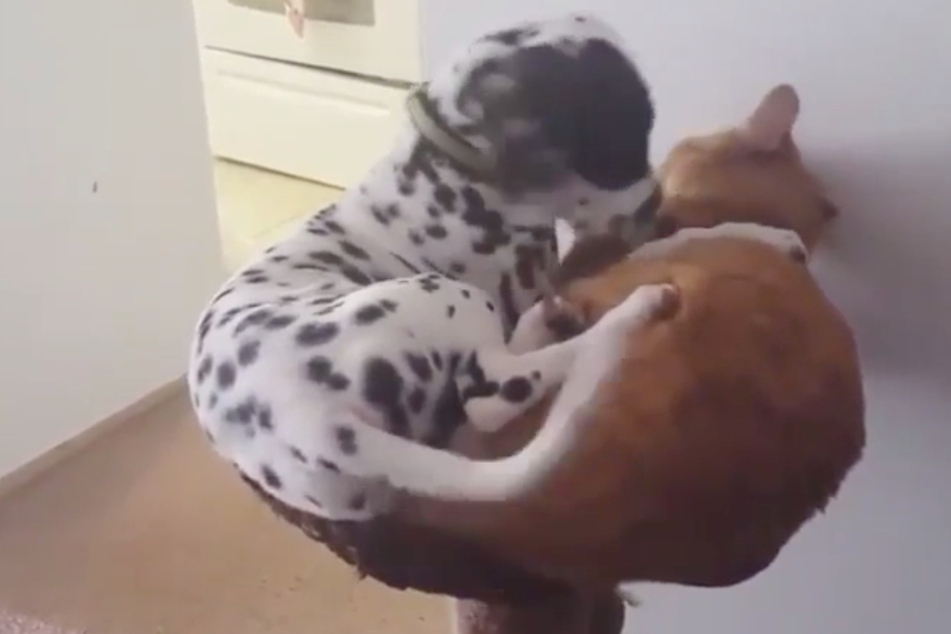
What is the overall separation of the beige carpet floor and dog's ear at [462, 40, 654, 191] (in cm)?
102


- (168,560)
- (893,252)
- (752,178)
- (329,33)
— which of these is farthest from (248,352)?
(329,33)

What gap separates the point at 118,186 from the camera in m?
2.20

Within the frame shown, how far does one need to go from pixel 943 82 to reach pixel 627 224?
0.24 m

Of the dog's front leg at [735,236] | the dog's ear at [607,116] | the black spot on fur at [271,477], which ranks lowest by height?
the black spot on fur at [271,477]

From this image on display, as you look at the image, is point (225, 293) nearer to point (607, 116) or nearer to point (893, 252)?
point (607, 116)

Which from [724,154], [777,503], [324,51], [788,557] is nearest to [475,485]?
[777,503]

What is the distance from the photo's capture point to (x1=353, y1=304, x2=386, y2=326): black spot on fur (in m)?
0.73

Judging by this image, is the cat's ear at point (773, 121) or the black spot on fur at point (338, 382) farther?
the cat's ear at point (773, 121)

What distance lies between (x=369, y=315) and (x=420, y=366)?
41 mm

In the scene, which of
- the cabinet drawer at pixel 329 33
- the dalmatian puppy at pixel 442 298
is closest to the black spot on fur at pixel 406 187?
the dalmatian puppy at pixel 442 298

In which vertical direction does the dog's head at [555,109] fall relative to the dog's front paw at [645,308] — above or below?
above

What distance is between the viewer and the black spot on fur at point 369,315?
2.39 feet

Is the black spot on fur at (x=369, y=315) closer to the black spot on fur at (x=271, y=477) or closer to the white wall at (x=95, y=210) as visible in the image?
the black spot on fur at (x=271, y=477)

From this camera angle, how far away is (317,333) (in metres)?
0.73
